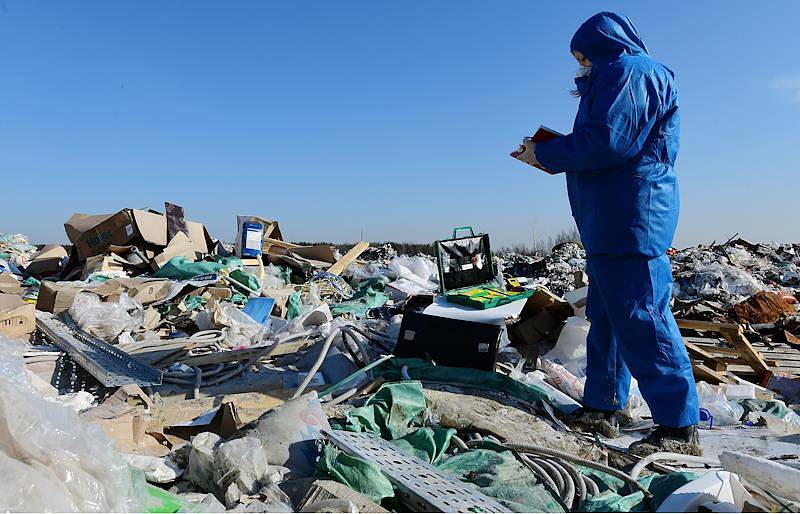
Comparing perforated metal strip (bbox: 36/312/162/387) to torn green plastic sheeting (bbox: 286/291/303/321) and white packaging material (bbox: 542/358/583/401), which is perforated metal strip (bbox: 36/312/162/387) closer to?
torn green plastic sheeting (bbox: 286/291/303/321)

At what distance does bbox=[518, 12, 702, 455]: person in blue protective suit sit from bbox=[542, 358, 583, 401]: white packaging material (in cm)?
54

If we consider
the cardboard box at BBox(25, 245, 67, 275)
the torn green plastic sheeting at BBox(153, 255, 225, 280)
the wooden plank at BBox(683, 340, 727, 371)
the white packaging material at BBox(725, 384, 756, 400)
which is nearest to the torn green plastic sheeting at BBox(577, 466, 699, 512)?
the white packaging material at BBox(725, 384, 756, 400)

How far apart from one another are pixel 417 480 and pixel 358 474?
198mm

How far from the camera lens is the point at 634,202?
257cm

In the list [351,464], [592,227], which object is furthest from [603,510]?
[592,227]

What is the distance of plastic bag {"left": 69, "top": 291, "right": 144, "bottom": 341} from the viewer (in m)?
4.39

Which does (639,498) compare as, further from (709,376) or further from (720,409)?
(709,376)

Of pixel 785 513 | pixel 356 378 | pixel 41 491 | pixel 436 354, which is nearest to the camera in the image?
pixel 41 491

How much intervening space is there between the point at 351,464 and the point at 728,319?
22.1ft

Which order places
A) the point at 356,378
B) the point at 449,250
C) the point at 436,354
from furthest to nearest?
the point at 449,250
the point at 436,354
the point at 356,378

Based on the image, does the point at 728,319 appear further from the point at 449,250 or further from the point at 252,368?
the point at 252,368

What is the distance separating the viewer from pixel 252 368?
3.58 meters

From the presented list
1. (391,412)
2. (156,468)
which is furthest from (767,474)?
(156,468)

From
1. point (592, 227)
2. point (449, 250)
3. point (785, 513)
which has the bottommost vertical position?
point (785, 513)
